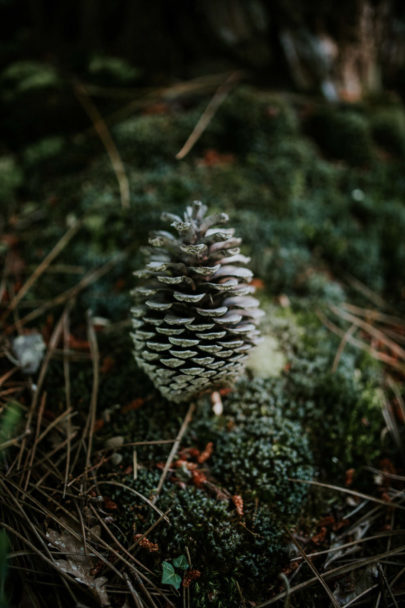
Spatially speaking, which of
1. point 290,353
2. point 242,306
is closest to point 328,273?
point 290,353

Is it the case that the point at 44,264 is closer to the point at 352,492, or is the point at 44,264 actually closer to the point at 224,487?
the point at 224,487

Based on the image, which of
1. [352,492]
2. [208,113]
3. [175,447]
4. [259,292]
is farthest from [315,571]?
[208,113]

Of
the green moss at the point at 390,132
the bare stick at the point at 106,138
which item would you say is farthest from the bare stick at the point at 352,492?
the green moss at the point at 390,132

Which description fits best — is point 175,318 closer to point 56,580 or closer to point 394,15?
point 56,580

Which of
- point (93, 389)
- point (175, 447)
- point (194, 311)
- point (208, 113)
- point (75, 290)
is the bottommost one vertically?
point (175, 447)

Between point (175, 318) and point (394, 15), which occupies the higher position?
point (394, 15)

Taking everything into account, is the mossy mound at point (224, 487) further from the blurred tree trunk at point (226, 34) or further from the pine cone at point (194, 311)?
the blurred tree trunk at point (226, 34)

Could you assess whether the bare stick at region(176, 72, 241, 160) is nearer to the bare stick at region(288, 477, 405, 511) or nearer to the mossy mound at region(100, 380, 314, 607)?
the mossy mound at region(100, 380, 314, 607)
